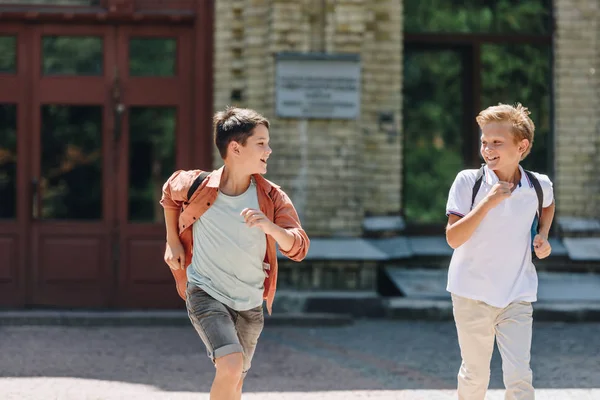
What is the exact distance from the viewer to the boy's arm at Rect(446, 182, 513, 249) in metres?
4.62

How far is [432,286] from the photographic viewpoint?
1016cm

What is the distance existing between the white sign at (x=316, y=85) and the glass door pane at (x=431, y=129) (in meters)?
0.98

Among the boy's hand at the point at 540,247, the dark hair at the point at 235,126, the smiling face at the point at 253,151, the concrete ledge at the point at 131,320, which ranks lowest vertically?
the concrete ledge at the point at 131,320

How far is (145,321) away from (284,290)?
1.41m

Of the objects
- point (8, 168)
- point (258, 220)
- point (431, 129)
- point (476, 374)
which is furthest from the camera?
point (431, 129)

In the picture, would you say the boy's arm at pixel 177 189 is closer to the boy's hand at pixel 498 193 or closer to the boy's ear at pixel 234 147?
the boy's ear at pixel 234 147

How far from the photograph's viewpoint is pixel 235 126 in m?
4.69

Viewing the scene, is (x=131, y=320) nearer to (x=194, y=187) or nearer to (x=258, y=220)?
(x=194, y=187)

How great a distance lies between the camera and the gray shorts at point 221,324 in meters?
4.51

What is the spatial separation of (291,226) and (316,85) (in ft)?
17.8

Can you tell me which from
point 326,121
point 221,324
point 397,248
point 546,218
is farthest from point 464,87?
point 221,324

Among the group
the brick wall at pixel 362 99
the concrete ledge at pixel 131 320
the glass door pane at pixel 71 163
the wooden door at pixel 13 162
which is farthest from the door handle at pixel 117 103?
the concrete ledge at pixel 131 320

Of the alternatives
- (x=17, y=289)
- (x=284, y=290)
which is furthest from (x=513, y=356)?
(x=17, y=289)

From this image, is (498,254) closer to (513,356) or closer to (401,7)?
(513,356)
